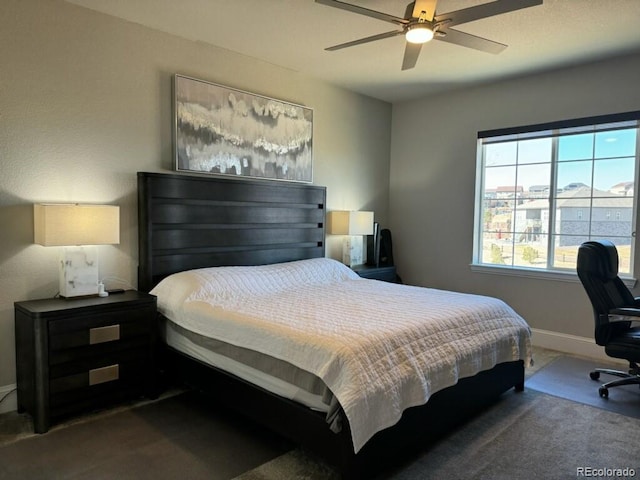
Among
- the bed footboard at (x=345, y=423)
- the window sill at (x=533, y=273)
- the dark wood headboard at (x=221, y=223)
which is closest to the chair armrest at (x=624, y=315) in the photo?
the bed footboard at (x=345, y=423)

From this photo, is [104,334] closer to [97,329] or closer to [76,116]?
[97,329]

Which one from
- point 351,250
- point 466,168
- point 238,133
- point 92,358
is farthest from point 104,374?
point 466,168

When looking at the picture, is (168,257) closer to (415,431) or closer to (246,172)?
(246,172)

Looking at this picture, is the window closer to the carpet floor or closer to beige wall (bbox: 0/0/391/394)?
the carpet floor

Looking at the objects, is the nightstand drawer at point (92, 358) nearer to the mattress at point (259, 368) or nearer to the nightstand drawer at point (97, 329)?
the nightstand drawer at point (97, 329)

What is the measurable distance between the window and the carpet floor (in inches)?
69.8

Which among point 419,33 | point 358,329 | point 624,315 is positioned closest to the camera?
point 358,329

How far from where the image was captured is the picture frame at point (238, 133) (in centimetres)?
339

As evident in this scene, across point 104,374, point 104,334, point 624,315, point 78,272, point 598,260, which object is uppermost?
point 598,260

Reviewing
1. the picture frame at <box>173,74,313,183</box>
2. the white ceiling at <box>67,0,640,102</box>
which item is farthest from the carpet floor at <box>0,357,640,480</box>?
the white ceiling at <box>67,0,640,102</box>

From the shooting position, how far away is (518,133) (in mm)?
4266

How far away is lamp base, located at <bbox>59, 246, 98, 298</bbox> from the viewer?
273 cm

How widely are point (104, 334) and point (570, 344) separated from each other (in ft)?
12.7

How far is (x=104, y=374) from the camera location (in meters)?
2.63
